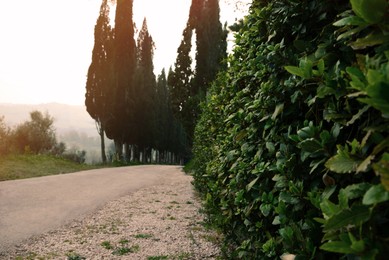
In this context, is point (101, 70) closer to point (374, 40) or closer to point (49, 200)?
point (49, 200)

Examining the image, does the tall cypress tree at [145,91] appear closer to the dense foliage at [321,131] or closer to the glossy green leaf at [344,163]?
the dense foliage at [321,131]

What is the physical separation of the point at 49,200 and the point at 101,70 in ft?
66.0

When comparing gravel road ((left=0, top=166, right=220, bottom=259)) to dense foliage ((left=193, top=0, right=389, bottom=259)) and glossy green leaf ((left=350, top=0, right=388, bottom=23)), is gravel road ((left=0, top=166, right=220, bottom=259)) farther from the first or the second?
A: glossy green leaf ((left=350, top=0, right=388, bottom=23))

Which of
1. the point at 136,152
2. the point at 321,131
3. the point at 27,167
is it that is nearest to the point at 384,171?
the point at 321,131

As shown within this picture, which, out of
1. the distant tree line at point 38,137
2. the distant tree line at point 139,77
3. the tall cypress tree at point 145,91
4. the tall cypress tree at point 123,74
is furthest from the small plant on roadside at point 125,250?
the tall cypress tree at point 145,91

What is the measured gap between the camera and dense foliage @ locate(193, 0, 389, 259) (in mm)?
1039

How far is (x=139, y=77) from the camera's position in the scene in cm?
3097

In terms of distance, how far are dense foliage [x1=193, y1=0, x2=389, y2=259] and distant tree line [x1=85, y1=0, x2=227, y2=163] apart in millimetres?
16444

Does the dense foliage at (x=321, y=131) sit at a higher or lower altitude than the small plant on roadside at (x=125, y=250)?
higher

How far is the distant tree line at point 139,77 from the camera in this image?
2409 cm

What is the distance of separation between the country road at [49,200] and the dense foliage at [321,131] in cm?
449

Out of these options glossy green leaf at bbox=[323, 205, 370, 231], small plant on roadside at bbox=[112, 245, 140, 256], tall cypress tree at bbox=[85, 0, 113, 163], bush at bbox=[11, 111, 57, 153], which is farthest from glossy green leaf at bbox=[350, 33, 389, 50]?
bush at bbox=[11, 111, 57, 153]

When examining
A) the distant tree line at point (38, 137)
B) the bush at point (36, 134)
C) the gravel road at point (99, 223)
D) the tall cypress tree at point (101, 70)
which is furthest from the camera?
the bush at point (36, 134)

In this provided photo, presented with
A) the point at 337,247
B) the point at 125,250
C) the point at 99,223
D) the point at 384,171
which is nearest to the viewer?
the point at 384,171
